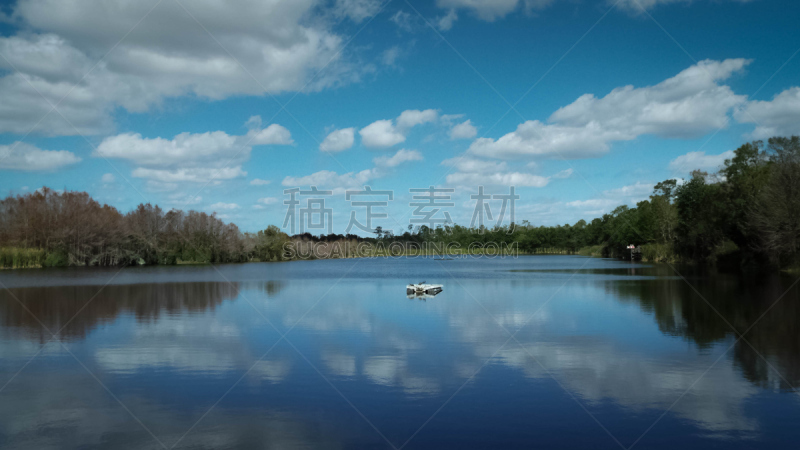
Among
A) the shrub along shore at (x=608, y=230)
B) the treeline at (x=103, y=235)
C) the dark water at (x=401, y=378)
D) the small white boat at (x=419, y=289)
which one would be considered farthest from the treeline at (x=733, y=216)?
the treeline at (x=103, y=235)

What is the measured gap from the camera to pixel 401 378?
9641 millimetres

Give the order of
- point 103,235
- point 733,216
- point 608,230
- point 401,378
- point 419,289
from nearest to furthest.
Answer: point 401,378 → point 419,289 → point 733,216 → point 103,235 → point 608,230

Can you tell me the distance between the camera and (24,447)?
21.2 ft

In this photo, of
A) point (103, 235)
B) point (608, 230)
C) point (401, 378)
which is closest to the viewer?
point (401, 378)

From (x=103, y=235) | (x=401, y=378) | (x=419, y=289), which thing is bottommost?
(x=401, y=378)

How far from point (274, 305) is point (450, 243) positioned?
12695 cm

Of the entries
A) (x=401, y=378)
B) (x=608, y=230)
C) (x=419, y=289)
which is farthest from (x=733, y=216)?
(x=608, y=230)

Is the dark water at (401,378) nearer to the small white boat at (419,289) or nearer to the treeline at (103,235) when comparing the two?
the small white boat at (419,289)

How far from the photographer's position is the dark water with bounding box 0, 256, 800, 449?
6.92 m

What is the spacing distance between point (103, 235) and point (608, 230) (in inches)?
3542

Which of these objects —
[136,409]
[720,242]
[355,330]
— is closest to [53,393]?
[136,409]

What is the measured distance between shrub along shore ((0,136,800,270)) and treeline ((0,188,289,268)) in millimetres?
122

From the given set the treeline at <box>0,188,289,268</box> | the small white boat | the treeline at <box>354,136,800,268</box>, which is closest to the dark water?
the small white boat

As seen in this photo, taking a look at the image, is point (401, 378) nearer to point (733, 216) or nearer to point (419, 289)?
point (419, 289)
